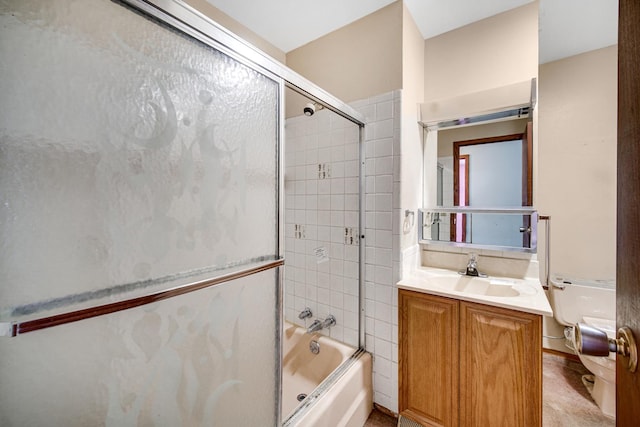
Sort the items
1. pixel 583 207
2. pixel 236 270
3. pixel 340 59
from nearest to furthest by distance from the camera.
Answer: pixel 236 270, pixel 340 59, pixel 583 207

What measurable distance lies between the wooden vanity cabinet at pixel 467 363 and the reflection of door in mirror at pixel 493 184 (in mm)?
670

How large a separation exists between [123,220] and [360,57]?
181cm

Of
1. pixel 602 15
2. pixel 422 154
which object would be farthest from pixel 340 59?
pixel 602 15

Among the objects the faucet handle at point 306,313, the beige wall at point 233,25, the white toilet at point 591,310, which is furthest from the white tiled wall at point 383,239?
the white toilet at point 591,310

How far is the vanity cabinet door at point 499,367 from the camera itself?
123cm

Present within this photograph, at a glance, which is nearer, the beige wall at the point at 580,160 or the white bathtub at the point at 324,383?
the white bathtub at the point at 324,383

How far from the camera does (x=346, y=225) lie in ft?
6.07

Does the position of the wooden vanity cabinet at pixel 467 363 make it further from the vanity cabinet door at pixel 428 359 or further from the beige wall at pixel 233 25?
the beige wall at pixel 233 25

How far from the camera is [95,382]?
61 cm

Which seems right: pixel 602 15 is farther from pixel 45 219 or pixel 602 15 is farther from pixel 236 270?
pixel 45 219

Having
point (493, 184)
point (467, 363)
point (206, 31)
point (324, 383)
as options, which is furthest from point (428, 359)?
point (206, 31)

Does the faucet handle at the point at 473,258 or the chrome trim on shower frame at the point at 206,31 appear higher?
the chrome trim on shower frame at the point at 206,31

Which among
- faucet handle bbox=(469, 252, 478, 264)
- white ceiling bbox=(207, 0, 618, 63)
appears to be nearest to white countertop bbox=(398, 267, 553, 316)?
faucet handle bbox=(469, 252, 478, 264)

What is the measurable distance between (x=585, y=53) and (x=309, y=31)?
2.20m
